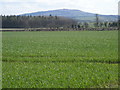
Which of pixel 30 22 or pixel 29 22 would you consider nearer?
pixel 29 22

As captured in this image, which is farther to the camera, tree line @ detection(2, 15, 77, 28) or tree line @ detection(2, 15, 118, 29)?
tree line @ detection(2, 15, 77, 28)

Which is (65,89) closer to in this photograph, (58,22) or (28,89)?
(28,89)

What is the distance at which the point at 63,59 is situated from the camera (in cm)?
1858

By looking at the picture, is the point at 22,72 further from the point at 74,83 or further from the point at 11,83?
the point at 74,83

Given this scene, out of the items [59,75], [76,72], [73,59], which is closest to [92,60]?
[73,59]

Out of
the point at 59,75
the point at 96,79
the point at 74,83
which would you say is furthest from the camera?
the point at 59,75

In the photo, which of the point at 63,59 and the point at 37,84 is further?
the point at 63,59

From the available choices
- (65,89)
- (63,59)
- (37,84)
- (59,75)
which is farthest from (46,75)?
(63,59)

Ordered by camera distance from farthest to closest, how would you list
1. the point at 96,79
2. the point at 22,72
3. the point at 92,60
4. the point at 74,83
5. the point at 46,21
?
the point at 46,21, the point at 92,60, the point at 22,72, the point at 96,79, the point at 74,83

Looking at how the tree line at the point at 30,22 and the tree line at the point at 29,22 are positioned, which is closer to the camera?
the tree line at the point at 30,22

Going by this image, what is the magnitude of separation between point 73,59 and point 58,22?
146393 millimetres

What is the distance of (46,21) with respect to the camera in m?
156

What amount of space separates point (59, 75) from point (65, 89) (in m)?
2.26

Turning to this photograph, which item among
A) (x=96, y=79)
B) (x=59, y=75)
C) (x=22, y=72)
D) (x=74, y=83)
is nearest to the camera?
(x=74, y=83)
